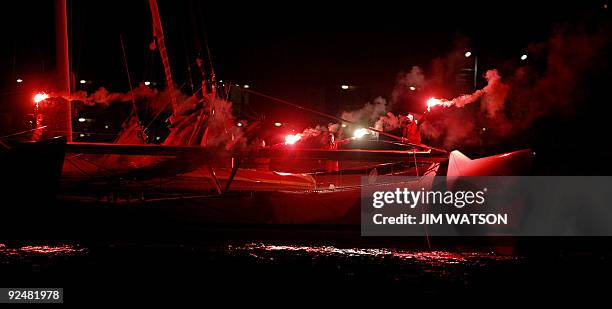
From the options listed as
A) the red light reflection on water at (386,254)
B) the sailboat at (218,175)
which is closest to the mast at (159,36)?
the sailboat at (218,175)

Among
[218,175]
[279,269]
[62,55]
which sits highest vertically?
Answer: [62,55]

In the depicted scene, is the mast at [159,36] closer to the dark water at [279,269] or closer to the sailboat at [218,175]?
the sailboat at [218,175]

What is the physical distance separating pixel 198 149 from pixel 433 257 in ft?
11.8

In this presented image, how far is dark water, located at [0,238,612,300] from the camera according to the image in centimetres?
545

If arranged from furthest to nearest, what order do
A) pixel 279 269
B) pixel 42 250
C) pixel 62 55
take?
pixel 62 55, pixel 42 250, pixel 279 269

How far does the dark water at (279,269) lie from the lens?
5.45m

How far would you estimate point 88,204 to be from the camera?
7000mm

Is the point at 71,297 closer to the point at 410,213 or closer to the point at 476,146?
the point at 410,213

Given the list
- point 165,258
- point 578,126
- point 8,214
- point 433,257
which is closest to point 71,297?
point 165,258

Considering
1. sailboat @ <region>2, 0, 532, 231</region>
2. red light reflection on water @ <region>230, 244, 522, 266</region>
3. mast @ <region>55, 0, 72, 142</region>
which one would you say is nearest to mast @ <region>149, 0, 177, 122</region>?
sailboat @ <region>2, 0, 532, 231</region>

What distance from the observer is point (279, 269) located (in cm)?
616

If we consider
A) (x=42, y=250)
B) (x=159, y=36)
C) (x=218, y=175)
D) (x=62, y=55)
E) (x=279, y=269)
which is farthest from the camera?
(x=159, y=36)

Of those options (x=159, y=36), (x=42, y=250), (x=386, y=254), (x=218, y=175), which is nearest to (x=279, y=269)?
(x=386, y=254)

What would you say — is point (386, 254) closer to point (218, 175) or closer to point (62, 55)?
point (218, 175)
